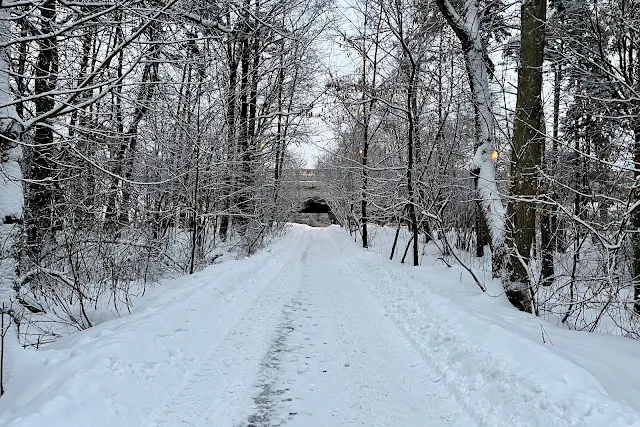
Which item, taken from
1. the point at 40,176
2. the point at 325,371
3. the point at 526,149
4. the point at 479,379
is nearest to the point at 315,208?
the point at 40,176

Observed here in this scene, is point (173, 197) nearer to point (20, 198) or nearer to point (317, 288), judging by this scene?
point (317, 288)

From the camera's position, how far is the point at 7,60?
4273 millimetres

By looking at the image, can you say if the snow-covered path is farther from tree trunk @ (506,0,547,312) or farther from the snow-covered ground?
tree trunk @ (506,0,547,312)

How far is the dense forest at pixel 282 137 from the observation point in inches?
192

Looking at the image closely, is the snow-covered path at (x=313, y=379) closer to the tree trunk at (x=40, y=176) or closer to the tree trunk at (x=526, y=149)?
the tree trunk at (x=526, y=149)

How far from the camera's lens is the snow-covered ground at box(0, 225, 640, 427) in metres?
3.31

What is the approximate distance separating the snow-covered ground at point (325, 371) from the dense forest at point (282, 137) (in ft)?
2.91

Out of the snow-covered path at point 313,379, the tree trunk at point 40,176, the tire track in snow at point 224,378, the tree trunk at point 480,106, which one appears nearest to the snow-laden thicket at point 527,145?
the tree trunk at point 480,106

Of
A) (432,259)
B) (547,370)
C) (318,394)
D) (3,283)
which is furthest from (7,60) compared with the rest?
(432,259)

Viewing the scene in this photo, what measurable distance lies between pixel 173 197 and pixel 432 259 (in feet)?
34.0

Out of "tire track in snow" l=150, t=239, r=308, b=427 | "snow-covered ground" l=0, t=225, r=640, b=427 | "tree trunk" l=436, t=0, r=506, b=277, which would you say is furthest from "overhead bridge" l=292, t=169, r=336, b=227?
"snow-covered ground" l=0, t=225, r=640, b=427

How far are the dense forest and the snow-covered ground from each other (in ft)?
A: 2.91

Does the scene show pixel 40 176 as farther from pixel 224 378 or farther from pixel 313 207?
pixel 313 207

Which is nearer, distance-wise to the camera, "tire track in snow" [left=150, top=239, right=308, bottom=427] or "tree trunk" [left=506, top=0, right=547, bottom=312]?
"tire track in snow" [left=150, top=239, right=308, bottom=427]
